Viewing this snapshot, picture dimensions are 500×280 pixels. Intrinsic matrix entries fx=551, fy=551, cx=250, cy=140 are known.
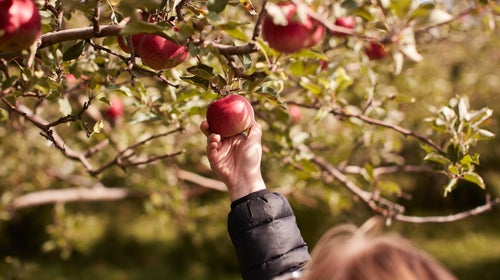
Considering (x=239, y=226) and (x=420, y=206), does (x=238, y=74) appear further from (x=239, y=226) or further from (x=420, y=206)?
(x=420, y=206)

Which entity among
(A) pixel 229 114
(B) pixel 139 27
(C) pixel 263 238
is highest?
(B) pixel 139 27

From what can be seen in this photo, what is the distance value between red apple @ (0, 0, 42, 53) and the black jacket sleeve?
A: 67cm

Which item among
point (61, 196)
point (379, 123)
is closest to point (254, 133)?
point (379, 123)

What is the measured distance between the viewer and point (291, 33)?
114cm

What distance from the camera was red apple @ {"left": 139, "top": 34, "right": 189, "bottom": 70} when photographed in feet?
3.79

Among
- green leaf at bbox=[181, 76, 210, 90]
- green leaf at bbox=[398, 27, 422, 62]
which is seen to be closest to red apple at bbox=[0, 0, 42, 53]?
green leaf at bbox=[181, 76, 210, 90]

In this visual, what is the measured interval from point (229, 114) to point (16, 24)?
1.73 feet

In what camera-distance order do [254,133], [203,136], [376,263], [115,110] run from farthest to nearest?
[115,110], [203,136], [254,133], [376,263]

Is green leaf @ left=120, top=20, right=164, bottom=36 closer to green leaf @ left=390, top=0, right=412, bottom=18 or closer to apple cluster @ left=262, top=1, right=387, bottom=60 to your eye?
apple cluster @ left=262, top=1, right=387, bottom=60

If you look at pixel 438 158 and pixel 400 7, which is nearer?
pixel 400 7

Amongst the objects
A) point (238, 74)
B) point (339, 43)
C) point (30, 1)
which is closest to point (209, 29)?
point (238, 74)

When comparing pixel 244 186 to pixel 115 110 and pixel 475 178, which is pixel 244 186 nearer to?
pixel 475 178

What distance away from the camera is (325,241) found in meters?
1.09

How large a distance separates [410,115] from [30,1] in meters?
3.84
